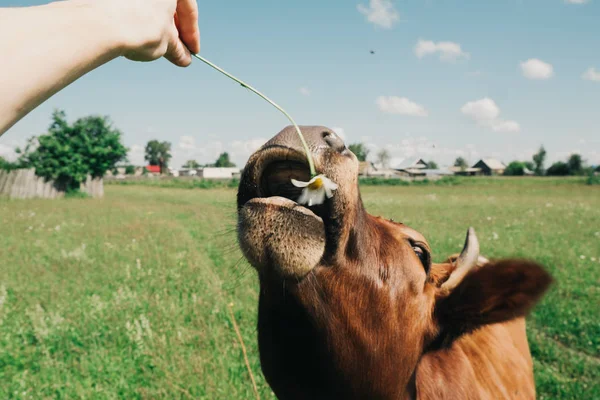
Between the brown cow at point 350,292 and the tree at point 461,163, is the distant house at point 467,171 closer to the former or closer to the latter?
the tree at point 461,163

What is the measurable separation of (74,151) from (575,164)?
9450cm

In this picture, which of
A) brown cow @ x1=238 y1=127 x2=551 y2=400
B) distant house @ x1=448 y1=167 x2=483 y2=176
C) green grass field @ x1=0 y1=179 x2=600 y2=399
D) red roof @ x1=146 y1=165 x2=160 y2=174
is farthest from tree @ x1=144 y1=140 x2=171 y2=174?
brown cow @ x1=238 y1=127 x2=551 y2=400

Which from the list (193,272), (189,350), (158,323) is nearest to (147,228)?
(193,272)

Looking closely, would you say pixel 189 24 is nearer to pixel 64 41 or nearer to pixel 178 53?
pixel 178 53

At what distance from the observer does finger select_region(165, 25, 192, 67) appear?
73.6 inches

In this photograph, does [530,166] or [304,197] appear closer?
[304,197]

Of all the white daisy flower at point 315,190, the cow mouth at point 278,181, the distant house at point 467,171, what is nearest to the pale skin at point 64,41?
the cow mouth at point 278,181

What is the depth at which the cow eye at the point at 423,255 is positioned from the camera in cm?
278

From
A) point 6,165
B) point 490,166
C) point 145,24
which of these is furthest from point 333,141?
point 490,166

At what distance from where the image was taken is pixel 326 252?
2.06 m

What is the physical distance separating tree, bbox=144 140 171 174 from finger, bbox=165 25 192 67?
5056 inches

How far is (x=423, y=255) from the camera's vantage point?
2.80 meters

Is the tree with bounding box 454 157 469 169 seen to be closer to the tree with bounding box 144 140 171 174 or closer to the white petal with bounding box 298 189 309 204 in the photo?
the tree with bounding box 144 140 171 174

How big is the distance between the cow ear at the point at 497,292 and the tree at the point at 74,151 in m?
36.7
